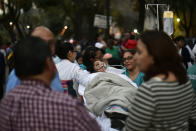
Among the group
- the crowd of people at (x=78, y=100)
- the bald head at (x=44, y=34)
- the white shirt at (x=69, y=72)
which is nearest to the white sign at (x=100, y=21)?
the white shirt at (x=69, y=72)

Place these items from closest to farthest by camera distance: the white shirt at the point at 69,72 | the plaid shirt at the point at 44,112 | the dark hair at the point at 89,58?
1. the plaid shirt at the point at 44,112
2. the white shirt at the point at 69,72
3. the dark hair at the point at 89,58

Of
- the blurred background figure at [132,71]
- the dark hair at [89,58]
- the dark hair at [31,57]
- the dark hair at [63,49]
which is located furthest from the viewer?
the dark hair at [89,58]

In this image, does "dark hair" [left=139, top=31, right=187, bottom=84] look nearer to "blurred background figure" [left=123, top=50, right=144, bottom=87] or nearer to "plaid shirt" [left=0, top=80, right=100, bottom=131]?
"plaid shirt" [left=0, top=80, right=100, bottom=131]

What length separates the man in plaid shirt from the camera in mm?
2666

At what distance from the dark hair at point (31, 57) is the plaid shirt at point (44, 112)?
91 mm

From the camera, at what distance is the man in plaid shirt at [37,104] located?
267 centimetres

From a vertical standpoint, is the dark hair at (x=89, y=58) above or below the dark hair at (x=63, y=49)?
below

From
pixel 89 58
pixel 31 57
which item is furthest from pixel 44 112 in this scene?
pixel 89 58

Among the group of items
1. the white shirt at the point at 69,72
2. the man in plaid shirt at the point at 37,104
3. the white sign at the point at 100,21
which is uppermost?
the man in plaid shirt at the point at 37,104

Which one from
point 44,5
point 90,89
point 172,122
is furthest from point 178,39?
point 44,5

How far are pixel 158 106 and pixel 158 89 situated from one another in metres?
0.12

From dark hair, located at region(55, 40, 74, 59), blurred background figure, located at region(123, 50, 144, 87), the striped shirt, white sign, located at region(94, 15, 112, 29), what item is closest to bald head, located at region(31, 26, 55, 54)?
the striped shirt

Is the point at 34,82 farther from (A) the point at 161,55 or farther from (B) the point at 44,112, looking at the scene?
(A) the point at 161,55

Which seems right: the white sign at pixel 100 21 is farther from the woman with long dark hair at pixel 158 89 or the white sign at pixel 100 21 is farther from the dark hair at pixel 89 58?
the woman with long dark hair at pixel 158 89
